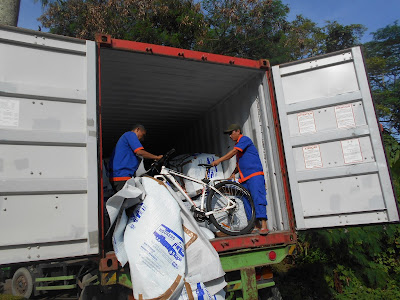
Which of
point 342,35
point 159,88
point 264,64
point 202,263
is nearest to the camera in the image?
point 202,263

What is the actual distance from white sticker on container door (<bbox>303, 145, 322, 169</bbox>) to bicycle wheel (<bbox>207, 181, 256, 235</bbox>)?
0.89 metres

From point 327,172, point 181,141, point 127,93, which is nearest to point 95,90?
point 127,93

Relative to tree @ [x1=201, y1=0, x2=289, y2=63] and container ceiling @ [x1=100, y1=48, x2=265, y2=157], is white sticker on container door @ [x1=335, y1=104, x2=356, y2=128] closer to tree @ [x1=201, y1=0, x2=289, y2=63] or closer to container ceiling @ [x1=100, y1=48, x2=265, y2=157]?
container ceiling @ [x1=100, y1=48, x2=265, y2=157]

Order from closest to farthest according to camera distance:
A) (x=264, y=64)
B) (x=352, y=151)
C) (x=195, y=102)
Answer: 1. (x=352, y=151)
2. (x=264, y=64)
3. (x=195, y=102)

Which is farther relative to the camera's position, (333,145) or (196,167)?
(196,167)

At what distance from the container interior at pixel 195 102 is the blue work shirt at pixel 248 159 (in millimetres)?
137

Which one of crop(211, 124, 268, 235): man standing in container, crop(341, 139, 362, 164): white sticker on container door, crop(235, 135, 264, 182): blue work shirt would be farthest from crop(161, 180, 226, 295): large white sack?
crop(341, 139, 362, 164): white sticker on container door

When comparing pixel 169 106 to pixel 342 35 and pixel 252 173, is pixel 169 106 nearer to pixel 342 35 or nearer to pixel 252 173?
pixel 252 173

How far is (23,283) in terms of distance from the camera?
7.00 m

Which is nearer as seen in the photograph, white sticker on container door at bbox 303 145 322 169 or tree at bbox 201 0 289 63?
white sticker on container door at bbox 303 145 322 169

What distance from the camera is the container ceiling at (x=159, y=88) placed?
395 cm

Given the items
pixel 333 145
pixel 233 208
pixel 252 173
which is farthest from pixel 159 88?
pixel 333 145

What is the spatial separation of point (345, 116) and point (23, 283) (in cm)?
718

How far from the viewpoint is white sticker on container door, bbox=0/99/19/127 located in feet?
8.59
